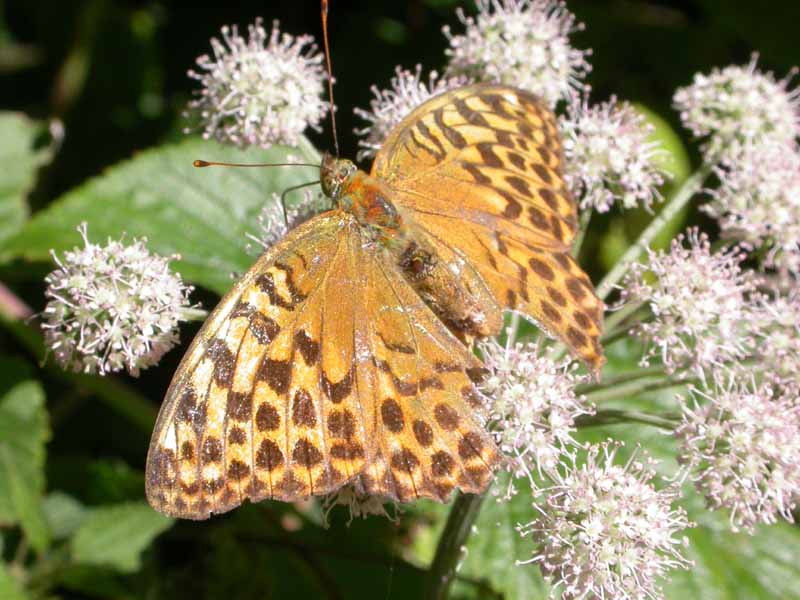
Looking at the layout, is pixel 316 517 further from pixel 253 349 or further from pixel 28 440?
pixel 253 349

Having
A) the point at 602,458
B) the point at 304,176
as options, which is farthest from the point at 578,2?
the point at 602,458

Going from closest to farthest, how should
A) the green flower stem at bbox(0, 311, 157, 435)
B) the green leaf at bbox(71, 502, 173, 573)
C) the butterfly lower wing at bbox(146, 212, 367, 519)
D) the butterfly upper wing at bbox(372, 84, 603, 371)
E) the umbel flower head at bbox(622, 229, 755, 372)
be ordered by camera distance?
the butterfly lower wing at bbox(146, 212, 367, 519) < the butterfly upper wing at bbox(372, 84, 603, 371) < the umbel flower head at bbox(622, 229, 755, 372) < the green leaf at bbox(71, 502, 173, 573) < the green flower stem at bbox(0, 311, 157, 435)

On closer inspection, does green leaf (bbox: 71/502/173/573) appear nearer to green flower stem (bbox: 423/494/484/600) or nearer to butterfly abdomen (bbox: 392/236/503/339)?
green flower stem (bbox: 423/494/484/600)

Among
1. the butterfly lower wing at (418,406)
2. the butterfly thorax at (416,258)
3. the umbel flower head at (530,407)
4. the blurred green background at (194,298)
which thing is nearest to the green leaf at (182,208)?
the blurred green background at (194,298)

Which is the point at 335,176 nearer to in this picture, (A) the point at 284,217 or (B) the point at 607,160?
(A) the point at 284,217

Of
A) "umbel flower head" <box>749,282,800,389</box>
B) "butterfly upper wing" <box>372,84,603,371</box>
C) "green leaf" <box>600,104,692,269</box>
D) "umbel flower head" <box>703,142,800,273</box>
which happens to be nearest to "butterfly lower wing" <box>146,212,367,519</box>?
"butterfly upper wing" <box>372,84,603,371</box>

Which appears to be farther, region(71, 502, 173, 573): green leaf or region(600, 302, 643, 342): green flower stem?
region(71, 502, 173, 573): green leaf
